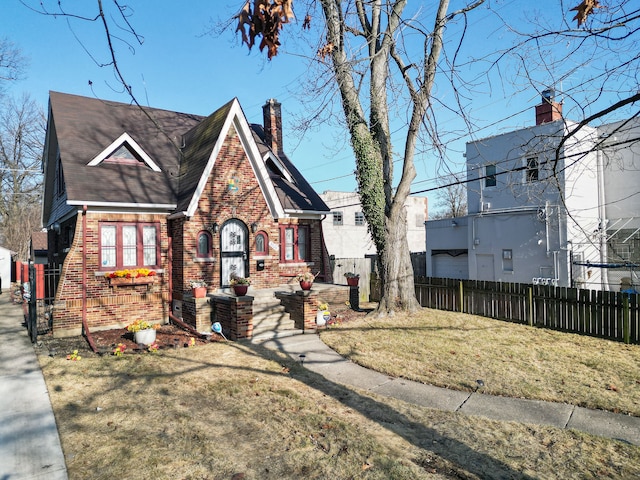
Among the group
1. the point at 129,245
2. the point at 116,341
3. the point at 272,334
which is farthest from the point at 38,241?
the point at 272,334

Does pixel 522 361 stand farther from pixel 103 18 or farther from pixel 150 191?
pixel 150 191

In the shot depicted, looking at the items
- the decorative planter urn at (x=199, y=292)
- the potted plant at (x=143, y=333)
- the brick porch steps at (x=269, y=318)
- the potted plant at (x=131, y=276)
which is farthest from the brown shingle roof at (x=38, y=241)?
the potted plant at (x=143, y=333)

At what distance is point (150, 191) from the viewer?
13258 mm

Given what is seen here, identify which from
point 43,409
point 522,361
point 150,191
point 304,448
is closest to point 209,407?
point 304,448

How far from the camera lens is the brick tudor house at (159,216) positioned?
11.9 meters

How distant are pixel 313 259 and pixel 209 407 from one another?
1042cm

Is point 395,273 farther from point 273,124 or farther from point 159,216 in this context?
point 273,124

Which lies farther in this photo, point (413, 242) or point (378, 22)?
point (413, 242)

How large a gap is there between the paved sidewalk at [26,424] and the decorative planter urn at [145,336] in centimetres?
203

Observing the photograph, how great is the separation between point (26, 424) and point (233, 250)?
877cm

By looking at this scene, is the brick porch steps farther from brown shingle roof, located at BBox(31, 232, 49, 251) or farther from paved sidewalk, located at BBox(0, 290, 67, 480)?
brown shingle roof, located at BBox(31, 232, 49, 251)

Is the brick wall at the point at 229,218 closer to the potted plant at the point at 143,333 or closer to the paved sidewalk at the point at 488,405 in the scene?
the potted plant at the point at 143,333

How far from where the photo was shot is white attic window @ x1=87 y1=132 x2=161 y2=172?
13188mm

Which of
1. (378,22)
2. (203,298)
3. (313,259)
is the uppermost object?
(378,22)
